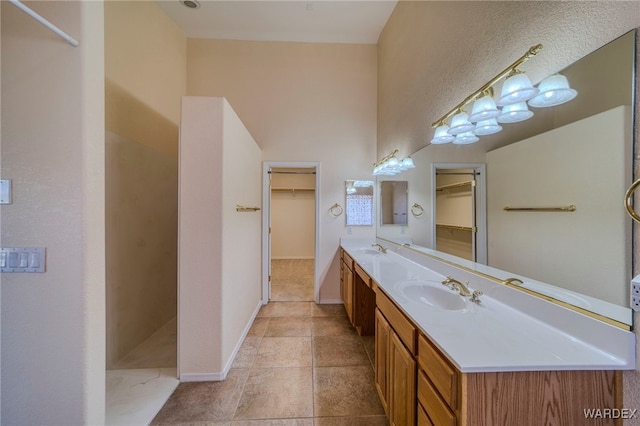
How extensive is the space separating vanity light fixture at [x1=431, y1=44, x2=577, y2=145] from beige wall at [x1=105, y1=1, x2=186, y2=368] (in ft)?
9.44

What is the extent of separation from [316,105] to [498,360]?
137 inches

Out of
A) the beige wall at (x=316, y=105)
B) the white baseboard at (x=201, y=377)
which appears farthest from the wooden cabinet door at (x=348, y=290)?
the white baseboard at (x=201, y=377)

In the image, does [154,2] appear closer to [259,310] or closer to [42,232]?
[42,232]

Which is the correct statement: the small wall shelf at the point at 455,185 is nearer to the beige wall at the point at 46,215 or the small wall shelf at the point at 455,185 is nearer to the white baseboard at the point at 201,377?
the beige wall at the point at 46,215

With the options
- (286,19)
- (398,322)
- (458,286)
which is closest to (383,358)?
(398,322)

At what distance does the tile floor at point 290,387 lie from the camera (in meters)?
1.53

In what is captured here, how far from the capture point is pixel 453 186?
1.74m

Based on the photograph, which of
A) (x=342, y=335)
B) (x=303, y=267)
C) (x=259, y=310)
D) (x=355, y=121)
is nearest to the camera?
(x=342, y=335)

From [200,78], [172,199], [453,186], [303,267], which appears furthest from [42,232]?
[303,267]

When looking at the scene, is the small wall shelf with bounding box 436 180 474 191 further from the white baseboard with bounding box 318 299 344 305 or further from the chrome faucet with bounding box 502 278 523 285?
the white baseboard with bounding box 318 299 344 305

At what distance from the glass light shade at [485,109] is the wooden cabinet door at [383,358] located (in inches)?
52.4

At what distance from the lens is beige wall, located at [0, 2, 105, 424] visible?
3.48 ft

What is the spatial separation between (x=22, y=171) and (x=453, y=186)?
2.52 m

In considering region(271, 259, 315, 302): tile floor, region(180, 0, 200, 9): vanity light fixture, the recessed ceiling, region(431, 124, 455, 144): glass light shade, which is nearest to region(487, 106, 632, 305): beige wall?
region(431, 124, 455, 144): glass light shade
